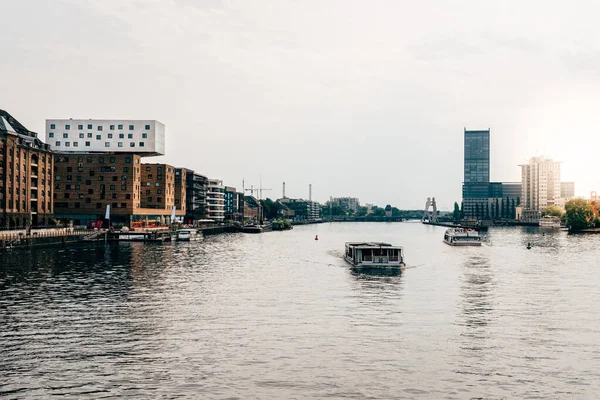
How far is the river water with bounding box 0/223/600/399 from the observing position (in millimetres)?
33344

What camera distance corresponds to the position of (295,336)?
44.8 metres

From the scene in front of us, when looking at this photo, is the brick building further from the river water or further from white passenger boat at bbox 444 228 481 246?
the river water

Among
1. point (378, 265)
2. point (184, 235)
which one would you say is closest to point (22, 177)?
point (184, 235)

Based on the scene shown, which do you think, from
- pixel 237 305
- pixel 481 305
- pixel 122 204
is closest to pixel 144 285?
pixel 237 305

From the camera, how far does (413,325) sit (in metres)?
49.0

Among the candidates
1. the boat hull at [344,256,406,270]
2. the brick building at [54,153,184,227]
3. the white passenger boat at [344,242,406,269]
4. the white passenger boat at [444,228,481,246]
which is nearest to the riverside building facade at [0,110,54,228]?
the brick building at [54,153,184,227]

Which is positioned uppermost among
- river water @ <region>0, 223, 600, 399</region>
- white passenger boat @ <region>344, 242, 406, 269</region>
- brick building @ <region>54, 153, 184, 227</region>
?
brick building @ <region>54, 153, 184, 227</region>

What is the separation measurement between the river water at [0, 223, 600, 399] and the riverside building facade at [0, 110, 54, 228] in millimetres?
72002

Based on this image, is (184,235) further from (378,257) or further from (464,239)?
(378,257)

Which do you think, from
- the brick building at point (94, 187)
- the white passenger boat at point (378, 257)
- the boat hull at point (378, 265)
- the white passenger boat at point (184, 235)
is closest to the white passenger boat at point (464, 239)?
the white passenger boat at point (184, 235)

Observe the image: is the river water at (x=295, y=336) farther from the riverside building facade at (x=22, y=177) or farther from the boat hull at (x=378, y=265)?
the riverside building facade at (x=22, y=177)

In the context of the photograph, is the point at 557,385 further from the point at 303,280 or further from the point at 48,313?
the point at 303,280

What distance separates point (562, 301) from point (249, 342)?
37.7m

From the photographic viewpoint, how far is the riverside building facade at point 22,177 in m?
147
